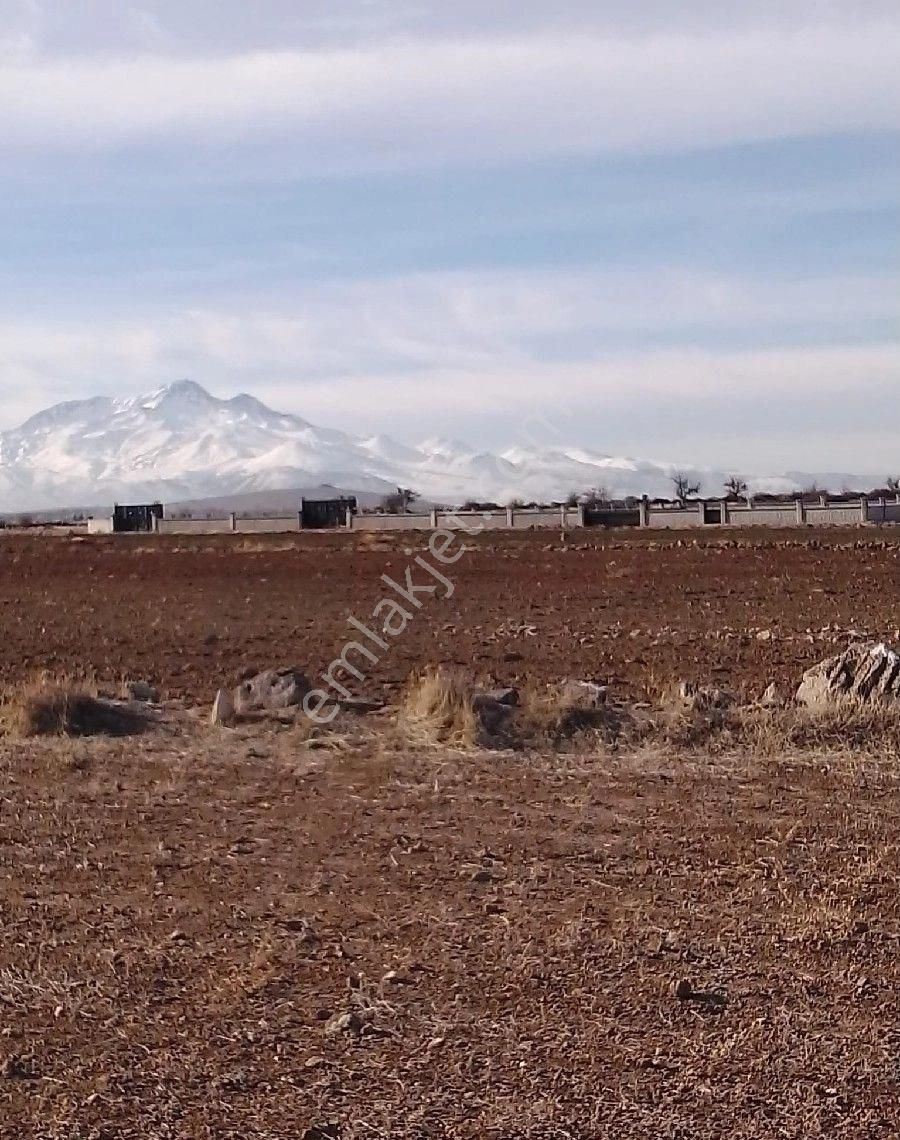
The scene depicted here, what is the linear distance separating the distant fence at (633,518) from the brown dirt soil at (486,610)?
18.7m

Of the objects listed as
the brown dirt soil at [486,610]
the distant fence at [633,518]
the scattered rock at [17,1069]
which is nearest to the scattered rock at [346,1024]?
the scattered rock at [17,1069]

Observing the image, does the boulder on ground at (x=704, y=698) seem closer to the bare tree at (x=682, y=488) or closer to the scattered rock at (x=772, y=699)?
the scattered rock at (x=772, y=699)

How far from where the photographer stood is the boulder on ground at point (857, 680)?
1139cm

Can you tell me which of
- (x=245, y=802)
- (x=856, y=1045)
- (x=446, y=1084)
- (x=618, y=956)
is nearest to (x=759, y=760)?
(x=245, y=802)

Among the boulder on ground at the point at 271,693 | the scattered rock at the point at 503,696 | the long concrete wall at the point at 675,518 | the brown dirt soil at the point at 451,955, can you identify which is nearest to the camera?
the brown dirt soil at the point at 451,955

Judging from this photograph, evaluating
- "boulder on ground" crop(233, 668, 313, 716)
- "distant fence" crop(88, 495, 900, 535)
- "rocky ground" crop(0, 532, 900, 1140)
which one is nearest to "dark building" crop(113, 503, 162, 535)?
"distant fence" crop(88, 495, 900, 535)

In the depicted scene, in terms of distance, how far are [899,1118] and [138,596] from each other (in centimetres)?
2650

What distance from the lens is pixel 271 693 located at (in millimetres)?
12195

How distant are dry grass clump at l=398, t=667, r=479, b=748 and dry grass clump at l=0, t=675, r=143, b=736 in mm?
2163

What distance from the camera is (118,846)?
7.30 meters

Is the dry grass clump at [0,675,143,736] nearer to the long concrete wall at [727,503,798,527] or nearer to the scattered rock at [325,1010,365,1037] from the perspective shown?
the scattered rock at [325,1010,365,1037]

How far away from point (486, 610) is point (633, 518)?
4815cm

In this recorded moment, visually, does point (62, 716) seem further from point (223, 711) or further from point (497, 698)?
point (497, 698)

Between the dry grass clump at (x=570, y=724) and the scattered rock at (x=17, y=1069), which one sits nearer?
the scattered rock at (x=17, y=1069)
